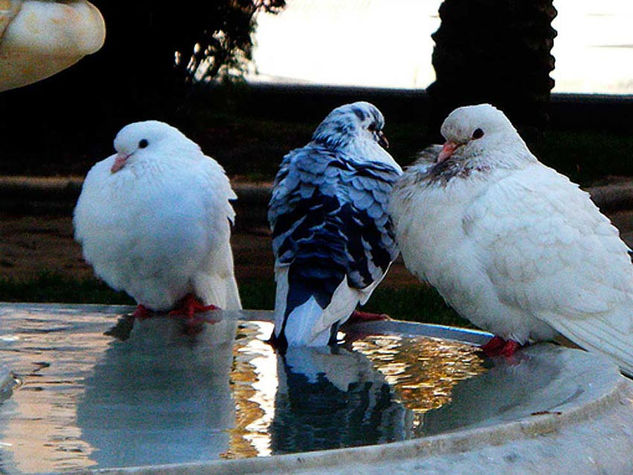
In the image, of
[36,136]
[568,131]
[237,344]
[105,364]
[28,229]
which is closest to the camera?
[105,364]

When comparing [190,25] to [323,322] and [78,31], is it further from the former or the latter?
[78,31]

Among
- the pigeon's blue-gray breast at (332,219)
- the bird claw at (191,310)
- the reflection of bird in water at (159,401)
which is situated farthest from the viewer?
the bird claw at (191,310)

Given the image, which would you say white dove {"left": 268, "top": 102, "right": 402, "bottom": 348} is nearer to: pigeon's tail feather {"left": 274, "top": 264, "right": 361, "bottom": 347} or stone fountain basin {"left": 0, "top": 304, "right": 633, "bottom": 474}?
pigeon's tail feather {"left": 274, "top": 264, "right": 361, "bottom": 347}

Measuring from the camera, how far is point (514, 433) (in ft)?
6.29

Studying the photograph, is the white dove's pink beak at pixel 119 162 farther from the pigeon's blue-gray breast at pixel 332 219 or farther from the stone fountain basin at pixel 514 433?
the stone fountain basin at pixel 514 433

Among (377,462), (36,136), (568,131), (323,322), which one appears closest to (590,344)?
(323,322)

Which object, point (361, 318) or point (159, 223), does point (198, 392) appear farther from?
point (159, 223)

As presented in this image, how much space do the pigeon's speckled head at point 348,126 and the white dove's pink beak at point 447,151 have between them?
22.3 inches

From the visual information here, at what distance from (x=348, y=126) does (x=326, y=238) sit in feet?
2.74

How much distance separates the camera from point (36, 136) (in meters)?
11.3

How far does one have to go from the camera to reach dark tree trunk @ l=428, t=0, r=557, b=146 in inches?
376

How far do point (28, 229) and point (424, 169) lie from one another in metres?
6.11

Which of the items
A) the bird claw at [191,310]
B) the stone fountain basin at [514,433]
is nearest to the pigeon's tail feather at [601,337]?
the stone fountain basin at [514,433]

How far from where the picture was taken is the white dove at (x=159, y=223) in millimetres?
4129
